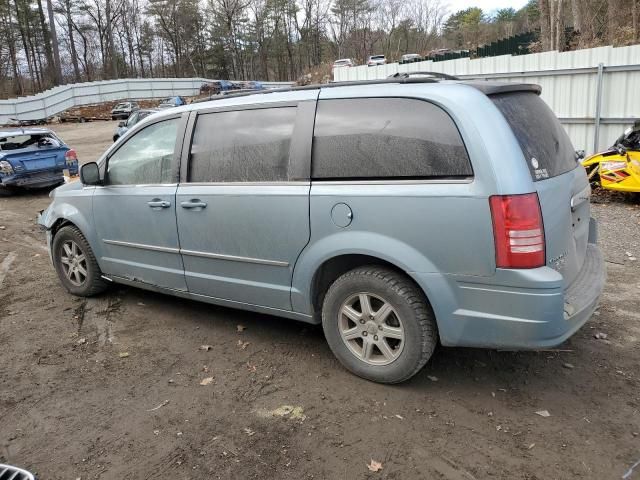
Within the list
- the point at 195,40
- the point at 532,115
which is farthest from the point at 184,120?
the point at 195,40

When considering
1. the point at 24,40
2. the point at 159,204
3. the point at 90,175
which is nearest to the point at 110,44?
the point at 24,40

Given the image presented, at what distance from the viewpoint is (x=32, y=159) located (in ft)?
39.3

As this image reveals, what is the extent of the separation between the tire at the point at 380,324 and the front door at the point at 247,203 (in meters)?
0.40

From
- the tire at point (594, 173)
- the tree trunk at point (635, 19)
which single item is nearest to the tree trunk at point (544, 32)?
the tree trunk at point (635, 19)

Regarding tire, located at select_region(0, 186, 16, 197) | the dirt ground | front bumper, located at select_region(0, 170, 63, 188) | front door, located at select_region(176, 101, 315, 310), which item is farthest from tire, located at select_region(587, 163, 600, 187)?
tire, located at select_region(0, 186, 16, 197)

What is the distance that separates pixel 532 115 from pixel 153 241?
302 centimetres

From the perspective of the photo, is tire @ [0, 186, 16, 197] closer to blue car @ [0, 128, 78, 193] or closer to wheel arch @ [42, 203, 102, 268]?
blue car @ [0, 128, 78, 193]

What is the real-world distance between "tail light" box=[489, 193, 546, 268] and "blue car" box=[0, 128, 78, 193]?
457 inches

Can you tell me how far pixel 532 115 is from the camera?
341cm

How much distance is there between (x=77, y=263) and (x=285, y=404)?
118 inches

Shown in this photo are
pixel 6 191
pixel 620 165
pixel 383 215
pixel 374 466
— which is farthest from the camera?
pixel 6 191

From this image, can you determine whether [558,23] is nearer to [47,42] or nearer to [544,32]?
[544,32]

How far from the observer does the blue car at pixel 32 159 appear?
462 inches

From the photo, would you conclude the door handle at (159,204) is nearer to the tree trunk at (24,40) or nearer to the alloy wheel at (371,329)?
the alloy wheel at (371,329)
